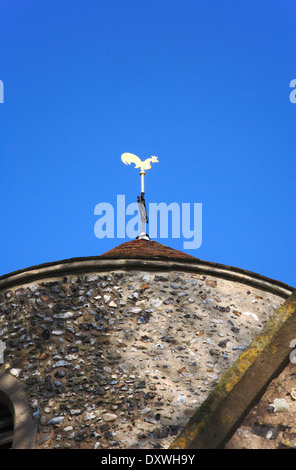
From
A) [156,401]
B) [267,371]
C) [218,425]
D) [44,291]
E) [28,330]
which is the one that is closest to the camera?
[218,425]

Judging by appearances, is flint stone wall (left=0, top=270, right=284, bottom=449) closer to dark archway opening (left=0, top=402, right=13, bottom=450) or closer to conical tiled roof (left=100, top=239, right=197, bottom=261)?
dark archway opening (left=0, top=402, right=13, bottom=450)

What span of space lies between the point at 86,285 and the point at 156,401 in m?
1.93

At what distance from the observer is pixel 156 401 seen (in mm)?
5688

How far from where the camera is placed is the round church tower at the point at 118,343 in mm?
5539

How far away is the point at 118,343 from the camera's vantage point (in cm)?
640

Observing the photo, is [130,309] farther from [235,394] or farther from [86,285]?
[235,394]

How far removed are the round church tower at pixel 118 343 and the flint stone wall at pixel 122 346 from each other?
0.4 inches

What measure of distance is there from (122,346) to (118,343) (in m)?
0.06

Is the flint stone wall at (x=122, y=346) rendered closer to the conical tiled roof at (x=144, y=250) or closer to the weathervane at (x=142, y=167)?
the conical tiled roof at (x=144, y=250)

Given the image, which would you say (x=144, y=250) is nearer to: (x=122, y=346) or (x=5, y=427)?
(x=122, y=346)

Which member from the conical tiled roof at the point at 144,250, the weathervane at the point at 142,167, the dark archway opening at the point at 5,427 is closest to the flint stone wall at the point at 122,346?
the dark archway opening at the point at 5,427

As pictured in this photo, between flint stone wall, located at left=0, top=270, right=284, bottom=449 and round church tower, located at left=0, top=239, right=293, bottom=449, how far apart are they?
0.01m

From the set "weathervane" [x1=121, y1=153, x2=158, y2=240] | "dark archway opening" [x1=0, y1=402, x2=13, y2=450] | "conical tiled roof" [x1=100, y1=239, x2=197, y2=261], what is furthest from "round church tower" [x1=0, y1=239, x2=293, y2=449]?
"weathervane" [x1=121, y1=153, x2=158, y2=240]
